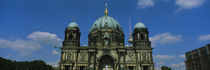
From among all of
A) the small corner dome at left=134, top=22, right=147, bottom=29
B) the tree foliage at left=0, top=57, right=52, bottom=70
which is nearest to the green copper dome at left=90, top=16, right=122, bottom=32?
the small corner dome at left=134, top=22, right=147, bottom=29

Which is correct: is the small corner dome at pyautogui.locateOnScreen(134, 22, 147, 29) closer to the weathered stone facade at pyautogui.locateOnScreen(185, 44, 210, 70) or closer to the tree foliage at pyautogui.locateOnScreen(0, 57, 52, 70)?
the weathered stone facade at pyautogui.locateOnScreen(185, 44, 210, 70)

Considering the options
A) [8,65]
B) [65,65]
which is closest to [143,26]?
[65,65]

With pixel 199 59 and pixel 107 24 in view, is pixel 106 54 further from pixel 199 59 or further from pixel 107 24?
pixel 199 59

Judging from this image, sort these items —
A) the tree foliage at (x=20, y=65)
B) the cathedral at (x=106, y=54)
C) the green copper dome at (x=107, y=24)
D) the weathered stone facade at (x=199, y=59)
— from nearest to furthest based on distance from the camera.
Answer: the weathered stone facade at (x=199, y=59)
the cathedral at (x=106, y=54)
the tree foliage at (x=20, y=65)
the green copper dome at (x=107, y=24)

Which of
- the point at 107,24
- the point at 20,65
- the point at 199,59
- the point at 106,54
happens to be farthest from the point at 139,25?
the point at 20,65

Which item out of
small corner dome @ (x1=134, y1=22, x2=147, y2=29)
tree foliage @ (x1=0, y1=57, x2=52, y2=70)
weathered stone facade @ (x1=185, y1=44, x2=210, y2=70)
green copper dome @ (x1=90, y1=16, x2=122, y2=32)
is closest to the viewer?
weathered stone facade @ (x1=185, y1=44, x2=210, y2=70)

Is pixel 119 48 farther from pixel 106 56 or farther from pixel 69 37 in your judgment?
pixel 69 37

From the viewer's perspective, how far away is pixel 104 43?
61062 mm

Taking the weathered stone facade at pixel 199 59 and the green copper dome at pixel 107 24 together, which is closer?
the weathered stone facade at pixel 199 59

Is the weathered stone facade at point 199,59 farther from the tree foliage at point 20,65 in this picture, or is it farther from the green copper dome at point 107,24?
the tree foliage at point 20,65

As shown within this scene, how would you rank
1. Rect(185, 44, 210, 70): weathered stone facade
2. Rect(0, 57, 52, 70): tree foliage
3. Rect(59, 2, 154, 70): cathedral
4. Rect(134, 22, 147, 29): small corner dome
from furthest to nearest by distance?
Rect(134, 22, 147, 29): small corner dome
Rect(0, 57, 52, 70): tree foliage
Rect(59, 2, 154, 70): cathedral
Rect(185, 44, 210, 70): weathered stone facade

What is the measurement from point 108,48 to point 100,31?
9917 millimetres

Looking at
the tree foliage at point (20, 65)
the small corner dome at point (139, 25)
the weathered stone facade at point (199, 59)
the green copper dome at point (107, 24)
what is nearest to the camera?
the weathered stone facade at point (199, 59)

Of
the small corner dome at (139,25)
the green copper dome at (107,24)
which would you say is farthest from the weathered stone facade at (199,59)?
the green copper dome at (107,24)
